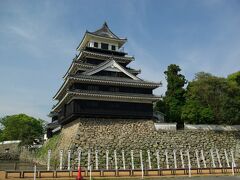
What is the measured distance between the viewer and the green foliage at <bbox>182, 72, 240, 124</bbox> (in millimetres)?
32469

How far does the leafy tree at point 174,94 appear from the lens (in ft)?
122

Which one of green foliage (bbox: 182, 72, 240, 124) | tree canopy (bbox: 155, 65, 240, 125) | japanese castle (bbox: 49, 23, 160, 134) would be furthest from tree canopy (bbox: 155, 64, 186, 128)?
japanese castle (bbox: 49, 23, 160, 134)

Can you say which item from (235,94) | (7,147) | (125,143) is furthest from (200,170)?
(7,147)

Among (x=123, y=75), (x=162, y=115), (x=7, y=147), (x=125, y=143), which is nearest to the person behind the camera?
(x=125, y=143)

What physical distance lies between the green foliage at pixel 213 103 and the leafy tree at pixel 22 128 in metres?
36.9

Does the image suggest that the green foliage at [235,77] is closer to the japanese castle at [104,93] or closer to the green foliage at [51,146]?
the japanese castle at [104,93]

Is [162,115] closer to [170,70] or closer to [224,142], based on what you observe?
[170,70]

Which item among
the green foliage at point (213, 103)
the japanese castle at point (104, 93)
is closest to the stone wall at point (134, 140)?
the japanese castle at point (104, 93)

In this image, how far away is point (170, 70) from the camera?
133 feet

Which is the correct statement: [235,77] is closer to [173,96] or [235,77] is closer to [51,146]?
[173,96]

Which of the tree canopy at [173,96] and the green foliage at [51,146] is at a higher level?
the tree canopy at [173,96]

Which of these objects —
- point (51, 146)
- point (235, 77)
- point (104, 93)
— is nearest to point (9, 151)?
point (51, 146)

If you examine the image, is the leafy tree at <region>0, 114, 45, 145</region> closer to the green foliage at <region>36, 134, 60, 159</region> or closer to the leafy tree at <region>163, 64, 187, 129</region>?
the green foliage at <region>36, 134, 60, 159</region>

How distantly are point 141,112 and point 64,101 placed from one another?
9.21 meters
